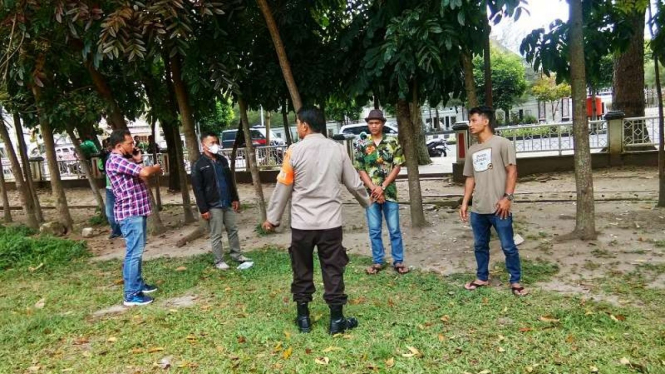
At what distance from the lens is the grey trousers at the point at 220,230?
5.96 metres

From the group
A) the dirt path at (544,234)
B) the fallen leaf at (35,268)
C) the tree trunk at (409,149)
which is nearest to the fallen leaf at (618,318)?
the dirt path at (544,234)

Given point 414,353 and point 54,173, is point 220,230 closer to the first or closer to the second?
point 414,353

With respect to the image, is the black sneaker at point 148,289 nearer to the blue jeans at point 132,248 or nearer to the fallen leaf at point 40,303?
the blue jeans at point 132,248

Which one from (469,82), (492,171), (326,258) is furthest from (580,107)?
(326,258)

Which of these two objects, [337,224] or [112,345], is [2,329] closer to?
[112,345]

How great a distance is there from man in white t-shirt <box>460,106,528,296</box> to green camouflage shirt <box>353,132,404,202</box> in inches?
35.8

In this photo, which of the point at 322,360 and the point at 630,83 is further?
the point at 630,83

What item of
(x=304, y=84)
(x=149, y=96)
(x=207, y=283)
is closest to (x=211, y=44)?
(x=304, y=84)

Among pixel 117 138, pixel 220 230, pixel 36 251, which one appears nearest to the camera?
pixel 117 138

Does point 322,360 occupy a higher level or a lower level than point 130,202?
lower

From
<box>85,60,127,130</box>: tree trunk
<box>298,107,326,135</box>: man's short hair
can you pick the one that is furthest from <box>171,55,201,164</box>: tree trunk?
<box>298,107,326,135</box>: man's short hair

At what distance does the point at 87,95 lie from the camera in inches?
316

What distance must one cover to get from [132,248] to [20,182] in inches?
230

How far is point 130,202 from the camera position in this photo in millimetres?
4824
